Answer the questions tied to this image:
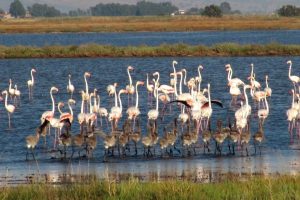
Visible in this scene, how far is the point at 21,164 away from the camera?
65.3ft

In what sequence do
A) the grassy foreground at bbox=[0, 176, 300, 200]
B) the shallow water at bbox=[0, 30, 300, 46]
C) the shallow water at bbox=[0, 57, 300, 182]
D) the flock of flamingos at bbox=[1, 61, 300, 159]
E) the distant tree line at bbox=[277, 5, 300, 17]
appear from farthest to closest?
the distant tree line at bbox=[277, 5, 300, 17] < the shallow water at bbox=[0, 30, 300, 46] < the flock of flamingos at bbox=[1, 61, 300, 159] < the shallow water at bbox=[0, 57, 300, 182] < the grassy foreground at bbox=[0, 176, 300, 200]

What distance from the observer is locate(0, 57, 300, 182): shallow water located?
739 inches

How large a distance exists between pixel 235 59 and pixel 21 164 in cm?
3457

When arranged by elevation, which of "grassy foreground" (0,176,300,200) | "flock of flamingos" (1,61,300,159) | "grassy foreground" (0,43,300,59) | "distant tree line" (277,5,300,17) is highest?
"grassy foreground" (0,176,300,200)

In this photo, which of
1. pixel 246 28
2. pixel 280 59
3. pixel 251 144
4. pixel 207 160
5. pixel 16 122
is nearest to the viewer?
pixel 207 160

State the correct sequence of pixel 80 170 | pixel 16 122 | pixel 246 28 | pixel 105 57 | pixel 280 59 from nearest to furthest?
1. pixel 80 170
2. pixel 16 122
3. pixel 280 59
4. pixel 105 57
5. pixel 246 28

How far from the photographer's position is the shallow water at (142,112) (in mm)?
18781

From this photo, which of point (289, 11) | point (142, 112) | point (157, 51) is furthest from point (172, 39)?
point (289, 11)

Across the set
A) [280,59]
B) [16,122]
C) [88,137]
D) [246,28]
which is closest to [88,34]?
[246,28]

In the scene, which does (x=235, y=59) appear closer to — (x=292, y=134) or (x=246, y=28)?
(x=292, y=134)

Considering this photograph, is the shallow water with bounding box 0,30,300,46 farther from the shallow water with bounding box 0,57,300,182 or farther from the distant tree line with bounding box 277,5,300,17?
the distant tree line with bounding box 277,5,300,17

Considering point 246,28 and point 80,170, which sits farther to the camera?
point 246,28

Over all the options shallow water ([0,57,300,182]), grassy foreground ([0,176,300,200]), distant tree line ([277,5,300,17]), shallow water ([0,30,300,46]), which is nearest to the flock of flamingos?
shallow water ([0,57,300,182])

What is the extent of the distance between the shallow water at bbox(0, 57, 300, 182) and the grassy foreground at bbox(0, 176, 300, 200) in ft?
12.6
